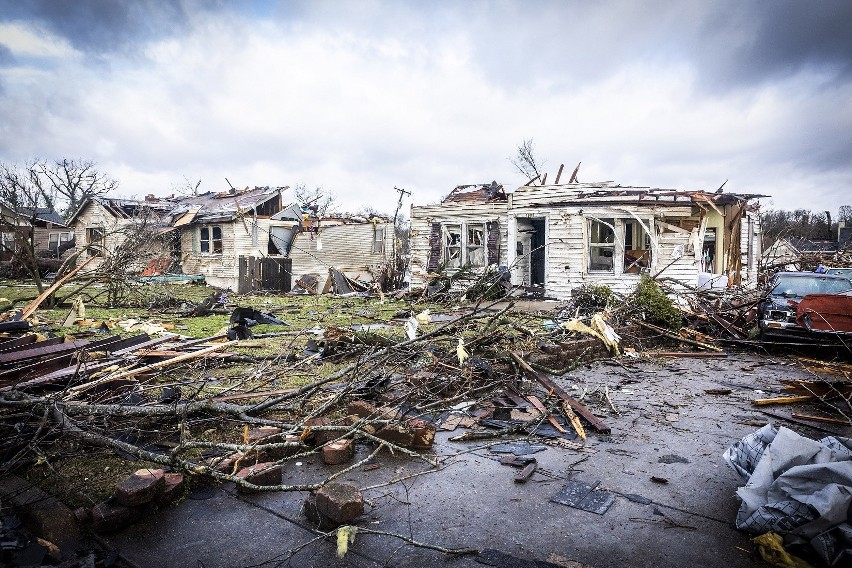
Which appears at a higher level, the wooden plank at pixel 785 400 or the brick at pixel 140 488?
the brick at pixel 140 488

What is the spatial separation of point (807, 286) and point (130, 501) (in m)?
10.9

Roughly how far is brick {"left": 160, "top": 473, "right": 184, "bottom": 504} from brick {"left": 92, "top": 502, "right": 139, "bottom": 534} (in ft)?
0.73

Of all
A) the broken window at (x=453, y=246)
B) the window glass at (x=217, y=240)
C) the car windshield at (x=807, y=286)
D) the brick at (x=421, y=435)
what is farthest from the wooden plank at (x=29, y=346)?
the window glass at (x=217, y=240)

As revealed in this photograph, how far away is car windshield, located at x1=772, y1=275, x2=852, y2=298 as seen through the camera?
28.6ft

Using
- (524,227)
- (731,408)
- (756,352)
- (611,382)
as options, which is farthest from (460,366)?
(524,227)

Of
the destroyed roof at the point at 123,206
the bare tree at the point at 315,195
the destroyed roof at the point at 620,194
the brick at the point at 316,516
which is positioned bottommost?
the brick at the point at 316,516

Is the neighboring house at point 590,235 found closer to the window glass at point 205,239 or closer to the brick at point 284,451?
the brick at point 284,451

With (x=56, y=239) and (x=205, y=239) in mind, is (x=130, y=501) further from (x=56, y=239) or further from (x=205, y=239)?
(x=56, y=239)

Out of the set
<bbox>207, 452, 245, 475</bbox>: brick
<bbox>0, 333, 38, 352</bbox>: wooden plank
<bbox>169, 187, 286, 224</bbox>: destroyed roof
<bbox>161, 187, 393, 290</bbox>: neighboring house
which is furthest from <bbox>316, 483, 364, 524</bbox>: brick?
<bbox>169, 187, 286, 224</bbox>: destroyed roof

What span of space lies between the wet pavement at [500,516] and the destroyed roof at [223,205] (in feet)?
68.7

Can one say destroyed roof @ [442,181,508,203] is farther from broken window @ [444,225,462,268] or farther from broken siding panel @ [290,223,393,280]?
broken siding panel @ [290,223,393,280]

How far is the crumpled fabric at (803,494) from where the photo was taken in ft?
7.66

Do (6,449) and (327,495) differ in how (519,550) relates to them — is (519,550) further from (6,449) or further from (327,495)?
(6,449)

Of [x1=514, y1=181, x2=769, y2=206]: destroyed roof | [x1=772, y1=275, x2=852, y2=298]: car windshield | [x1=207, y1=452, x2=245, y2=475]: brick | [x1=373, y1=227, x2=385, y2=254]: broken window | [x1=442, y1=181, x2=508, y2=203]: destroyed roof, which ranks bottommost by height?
[x1=207, y1=452, x2=245, y2=475]: brick
